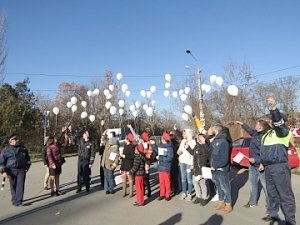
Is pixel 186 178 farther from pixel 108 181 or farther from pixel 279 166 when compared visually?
pixel 279 166

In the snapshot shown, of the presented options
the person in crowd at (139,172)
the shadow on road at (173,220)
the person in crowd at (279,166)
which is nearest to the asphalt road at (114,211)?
the shadow on road at (173,220)

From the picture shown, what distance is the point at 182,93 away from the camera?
2308 centimetres

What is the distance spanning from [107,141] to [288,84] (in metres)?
40.7

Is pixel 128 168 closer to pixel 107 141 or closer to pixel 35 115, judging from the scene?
pixel 107 141

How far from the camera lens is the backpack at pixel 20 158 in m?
10.1

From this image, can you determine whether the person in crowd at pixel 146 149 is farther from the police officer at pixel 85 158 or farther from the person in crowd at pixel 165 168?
the police officer at pixel 85 158

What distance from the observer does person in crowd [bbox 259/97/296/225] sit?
21.1 ft

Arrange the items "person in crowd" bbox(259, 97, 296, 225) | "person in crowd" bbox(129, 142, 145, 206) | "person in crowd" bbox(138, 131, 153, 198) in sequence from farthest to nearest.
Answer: "person in crowd" bbox(138, 131, 153, 198), "person in crowd" bbox(129, 142, 145, 206), "person in crowd" bbox(259, 97, 296, 225)

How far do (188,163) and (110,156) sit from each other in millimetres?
2597

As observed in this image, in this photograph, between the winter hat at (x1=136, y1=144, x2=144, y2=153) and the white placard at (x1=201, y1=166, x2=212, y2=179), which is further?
the winter hat at (x1=136, y1=144, x2=144, y2=153)

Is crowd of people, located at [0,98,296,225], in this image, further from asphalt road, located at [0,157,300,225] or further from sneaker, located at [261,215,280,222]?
asphalt road, located at [0,157,300,225]

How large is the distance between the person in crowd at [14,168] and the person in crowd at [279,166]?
6234 millimetres

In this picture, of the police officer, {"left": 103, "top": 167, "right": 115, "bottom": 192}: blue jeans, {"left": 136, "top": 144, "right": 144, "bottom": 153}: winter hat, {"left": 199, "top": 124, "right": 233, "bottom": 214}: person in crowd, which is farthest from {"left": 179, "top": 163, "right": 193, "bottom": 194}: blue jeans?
the police officer

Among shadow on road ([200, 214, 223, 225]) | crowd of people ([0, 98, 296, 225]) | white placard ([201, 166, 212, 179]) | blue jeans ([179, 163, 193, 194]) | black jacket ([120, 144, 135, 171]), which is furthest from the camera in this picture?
black jacket ([120, 144, 135, 171])
